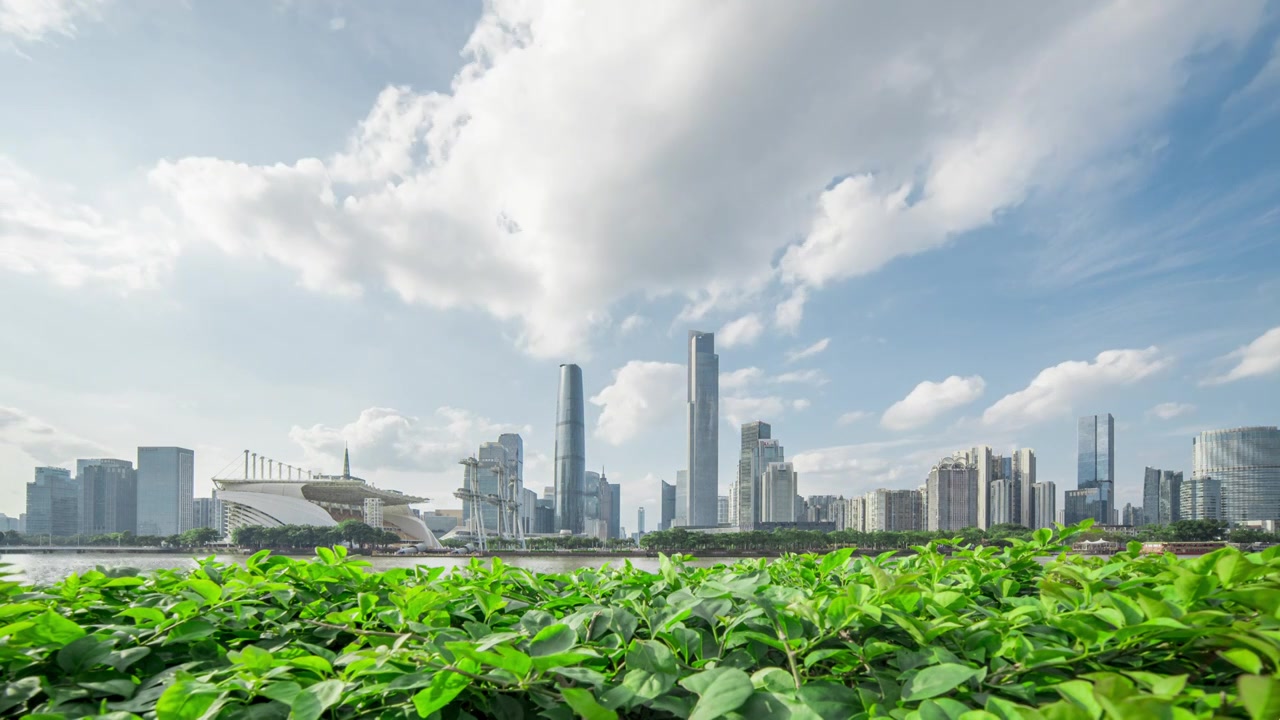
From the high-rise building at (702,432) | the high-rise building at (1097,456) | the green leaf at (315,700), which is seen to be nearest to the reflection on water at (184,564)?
the green leaf at (315,700)

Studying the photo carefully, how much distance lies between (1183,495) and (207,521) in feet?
566

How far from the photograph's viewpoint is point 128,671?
1103 millimetres

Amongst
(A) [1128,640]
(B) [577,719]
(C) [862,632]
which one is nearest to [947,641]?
(C) [862,632]

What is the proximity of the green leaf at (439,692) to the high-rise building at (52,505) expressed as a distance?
14031 centimetres

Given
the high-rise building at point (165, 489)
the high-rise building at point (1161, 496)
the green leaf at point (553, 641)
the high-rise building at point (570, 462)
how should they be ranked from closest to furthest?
1. the green leaf at point (553, 641)
2. the high-rise building at point (1161, 496)
3. the high-rise building at point (165, 489)
4. the high-rise building at point (570, 462)

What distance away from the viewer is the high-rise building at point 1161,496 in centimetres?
9494

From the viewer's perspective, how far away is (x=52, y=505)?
107m

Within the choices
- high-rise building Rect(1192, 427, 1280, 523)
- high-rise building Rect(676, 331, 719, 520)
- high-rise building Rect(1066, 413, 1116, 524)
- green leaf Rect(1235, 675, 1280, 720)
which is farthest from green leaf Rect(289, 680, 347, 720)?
high-rise building Rect(1066, 413, 1116, 524)

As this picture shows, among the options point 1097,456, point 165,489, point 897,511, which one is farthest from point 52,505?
point 1097,456

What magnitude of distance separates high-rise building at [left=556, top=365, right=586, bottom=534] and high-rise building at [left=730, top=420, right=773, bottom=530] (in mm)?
35725

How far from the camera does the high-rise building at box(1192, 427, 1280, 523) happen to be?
8469cm

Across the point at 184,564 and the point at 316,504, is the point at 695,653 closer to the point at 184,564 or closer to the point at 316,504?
the point at 184,564

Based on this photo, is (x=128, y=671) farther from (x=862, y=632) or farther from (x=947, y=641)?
(x=947, y=641)

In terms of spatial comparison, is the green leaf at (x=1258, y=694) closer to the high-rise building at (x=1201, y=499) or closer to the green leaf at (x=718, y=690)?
the green leaf at (x=718, y=690)
